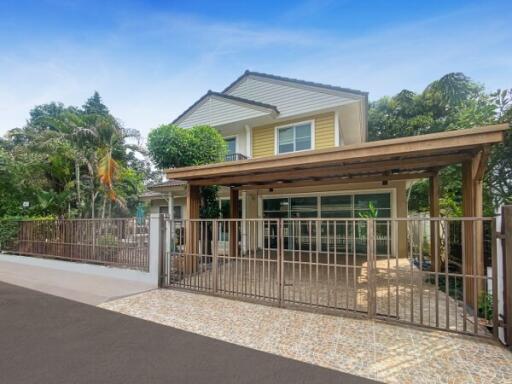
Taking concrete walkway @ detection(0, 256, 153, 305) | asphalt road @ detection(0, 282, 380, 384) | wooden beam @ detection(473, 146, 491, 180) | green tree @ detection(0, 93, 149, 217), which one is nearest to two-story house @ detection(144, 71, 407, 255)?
green tree @ detection(0, 93, 149, 217)

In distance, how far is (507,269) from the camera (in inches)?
156

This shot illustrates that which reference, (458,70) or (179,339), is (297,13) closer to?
(458,70)

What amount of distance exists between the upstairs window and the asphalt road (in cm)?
921

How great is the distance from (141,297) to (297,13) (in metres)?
9.12

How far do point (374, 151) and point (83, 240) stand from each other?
9.19 metres

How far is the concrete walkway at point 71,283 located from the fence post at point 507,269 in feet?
23.1

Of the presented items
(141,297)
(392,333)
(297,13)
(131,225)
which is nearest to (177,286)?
(141,297)

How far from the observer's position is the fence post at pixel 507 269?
12.9 ft

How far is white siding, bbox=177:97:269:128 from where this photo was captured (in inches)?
502

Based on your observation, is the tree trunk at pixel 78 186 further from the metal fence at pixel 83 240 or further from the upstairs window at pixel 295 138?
the upstairs window at pixel 295 138

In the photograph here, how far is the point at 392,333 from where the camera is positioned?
446cm

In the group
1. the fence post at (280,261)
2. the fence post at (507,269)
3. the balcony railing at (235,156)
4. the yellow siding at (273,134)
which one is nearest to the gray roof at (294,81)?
the yellow siding at (273,134)

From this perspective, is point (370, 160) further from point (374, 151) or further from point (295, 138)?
point (295, 138)

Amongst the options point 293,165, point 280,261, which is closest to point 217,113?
point 293,165
